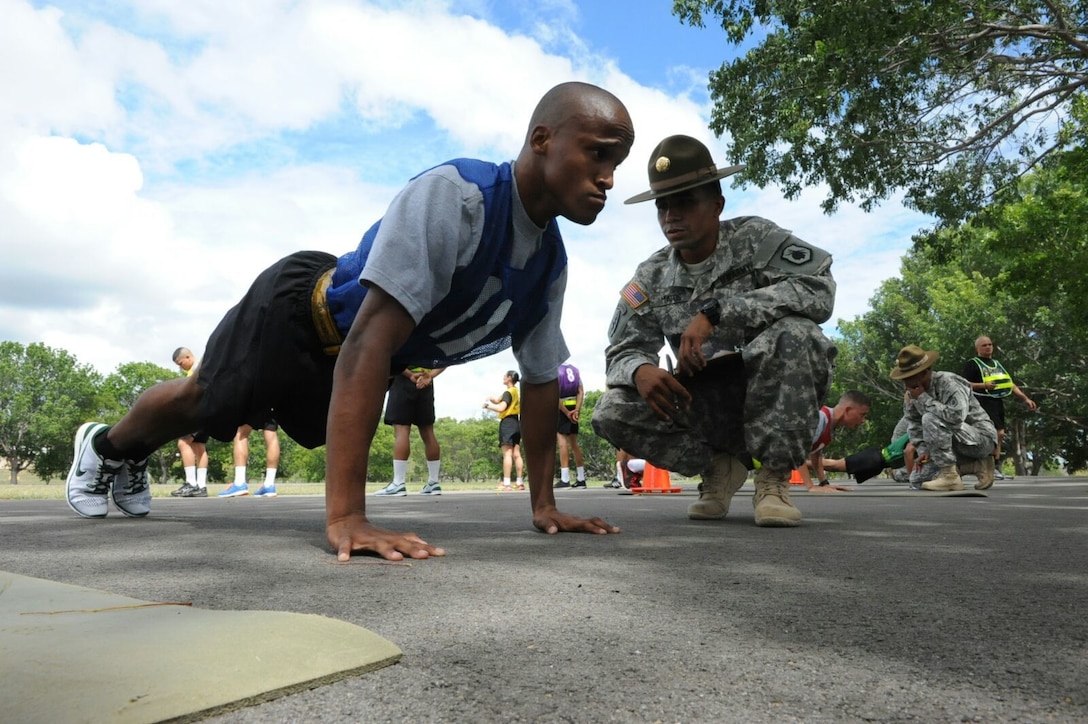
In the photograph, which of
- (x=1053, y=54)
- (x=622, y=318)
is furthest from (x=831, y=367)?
(x=1053, y=54)

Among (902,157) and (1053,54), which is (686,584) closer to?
(902,157)

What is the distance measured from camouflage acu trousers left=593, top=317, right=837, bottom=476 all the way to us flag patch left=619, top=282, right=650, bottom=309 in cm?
43

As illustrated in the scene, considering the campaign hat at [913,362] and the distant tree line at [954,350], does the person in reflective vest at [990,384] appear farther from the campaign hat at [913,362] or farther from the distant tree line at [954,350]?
the distant tree line at [954,350]

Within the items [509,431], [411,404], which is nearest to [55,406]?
[509,431]

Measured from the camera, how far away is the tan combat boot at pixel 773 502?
348 centimetres

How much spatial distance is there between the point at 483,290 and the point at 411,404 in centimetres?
670

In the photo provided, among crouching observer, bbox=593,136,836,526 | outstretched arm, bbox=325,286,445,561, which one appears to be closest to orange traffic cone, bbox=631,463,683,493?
crouching observer, bbox=593,136,836,526

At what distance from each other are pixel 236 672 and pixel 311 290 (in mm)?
2177

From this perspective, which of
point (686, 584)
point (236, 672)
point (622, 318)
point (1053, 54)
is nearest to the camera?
point (236, 672)

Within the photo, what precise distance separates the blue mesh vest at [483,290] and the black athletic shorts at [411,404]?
6204 mm

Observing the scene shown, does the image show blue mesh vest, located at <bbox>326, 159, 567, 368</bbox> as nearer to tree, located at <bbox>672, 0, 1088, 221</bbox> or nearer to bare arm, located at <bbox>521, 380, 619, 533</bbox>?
bare arm, located at <bbox>521, 380, 619, 533</bbox>

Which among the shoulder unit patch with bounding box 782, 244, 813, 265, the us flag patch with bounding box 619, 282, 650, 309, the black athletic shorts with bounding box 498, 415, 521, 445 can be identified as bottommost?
the black athletic shorts with bounding box 498, 415, 521, 445

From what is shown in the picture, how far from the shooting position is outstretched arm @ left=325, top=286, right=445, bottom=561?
2.29 meters

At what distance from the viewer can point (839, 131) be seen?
11.8 m
